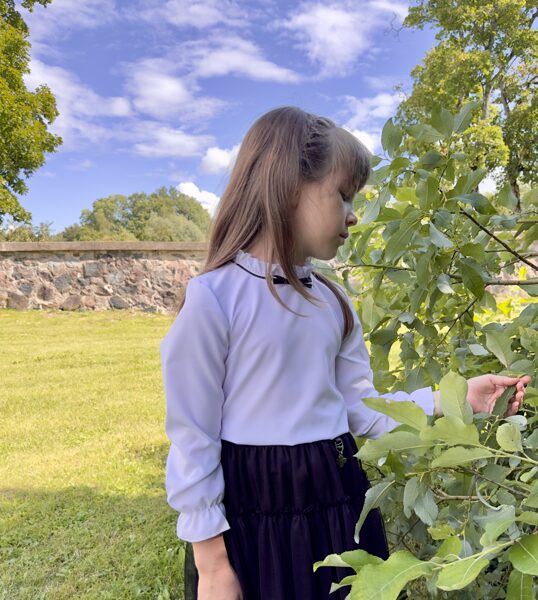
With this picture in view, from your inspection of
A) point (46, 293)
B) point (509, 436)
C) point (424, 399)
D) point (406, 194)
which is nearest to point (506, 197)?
point (406, 194)

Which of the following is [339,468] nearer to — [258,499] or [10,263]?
[258,499]

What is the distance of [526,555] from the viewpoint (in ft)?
1.63

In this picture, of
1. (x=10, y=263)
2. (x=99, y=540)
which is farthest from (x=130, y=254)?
(x=99, y=540)

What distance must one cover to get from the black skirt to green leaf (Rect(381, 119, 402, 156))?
56cm

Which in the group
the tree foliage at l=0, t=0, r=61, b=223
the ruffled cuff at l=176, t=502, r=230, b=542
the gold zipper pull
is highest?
the tree foliage at l=0, t=0, r=61, b=223

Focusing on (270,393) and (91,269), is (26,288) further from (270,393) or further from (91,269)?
(270,393)

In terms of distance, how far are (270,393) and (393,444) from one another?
0.47 m

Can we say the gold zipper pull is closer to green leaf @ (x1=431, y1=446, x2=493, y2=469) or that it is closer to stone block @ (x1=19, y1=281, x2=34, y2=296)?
green leaf @ (x1=431, y1=446, x2=493, y2=469)

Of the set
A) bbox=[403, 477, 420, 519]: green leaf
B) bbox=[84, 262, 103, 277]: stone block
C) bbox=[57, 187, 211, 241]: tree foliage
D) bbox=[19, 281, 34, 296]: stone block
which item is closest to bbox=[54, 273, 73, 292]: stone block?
bbox=[84, 262, 103, 277]: stone block

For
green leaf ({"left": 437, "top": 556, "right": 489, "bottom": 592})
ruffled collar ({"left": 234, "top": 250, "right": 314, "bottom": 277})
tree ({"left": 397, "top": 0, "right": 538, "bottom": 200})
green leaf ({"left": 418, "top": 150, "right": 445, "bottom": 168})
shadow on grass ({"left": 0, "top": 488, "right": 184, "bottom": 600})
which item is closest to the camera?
green leaf ({"left": 437, "top": 556, "right": 489, "bottom": 592})

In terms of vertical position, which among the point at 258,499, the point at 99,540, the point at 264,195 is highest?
Result: the point at 264,195

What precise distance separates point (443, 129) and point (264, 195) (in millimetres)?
347

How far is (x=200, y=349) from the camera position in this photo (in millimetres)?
1009

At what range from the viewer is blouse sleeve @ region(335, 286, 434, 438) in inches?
47.3
